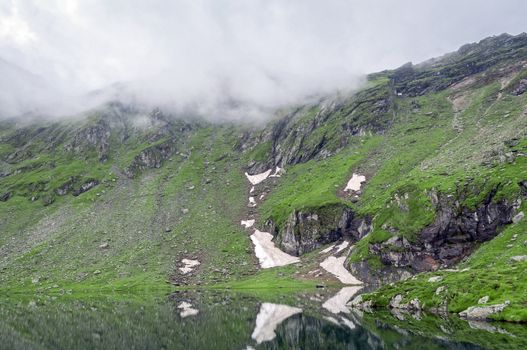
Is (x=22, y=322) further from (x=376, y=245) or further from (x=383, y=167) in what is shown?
(x=383, y=167)

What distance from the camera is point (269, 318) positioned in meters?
71.8

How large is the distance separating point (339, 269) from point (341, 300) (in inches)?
1770

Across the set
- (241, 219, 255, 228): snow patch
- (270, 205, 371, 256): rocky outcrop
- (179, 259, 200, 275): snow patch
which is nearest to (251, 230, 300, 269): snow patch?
(270, 205, 371, 256): rocky outcrop

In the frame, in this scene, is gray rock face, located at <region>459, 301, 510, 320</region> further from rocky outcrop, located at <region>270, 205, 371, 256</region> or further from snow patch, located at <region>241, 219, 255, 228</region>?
snow patch, located at <region>241, 219, 255, 228</region>

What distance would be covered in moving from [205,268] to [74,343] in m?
104

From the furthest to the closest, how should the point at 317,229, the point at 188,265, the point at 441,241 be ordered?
the point at 317,229
the point at 188,265
the point at 441,241

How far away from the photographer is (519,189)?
117938mm

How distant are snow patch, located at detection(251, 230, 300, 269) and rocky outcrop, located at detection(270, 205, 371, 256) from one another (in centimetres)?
322

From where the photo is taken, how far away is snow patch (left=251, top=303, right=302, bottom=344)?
5559 cm

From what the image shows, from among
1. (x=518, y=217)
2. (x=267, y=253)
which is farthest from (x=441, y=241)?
(x=267, y=253)

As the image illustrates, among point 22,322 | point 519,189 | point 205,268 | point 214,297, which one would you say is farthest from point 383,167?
point 22,322

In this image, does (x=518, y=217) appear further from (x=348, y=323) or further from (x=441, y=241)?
(x=348, y=323)

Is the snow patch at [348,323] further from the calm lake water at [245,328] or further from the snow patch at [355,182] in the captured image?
the snow patch at [355,182]

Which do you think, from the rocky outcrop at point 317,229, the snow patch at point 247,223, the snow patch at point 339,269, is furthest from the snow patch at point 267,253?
the snow patch at point 339,269
